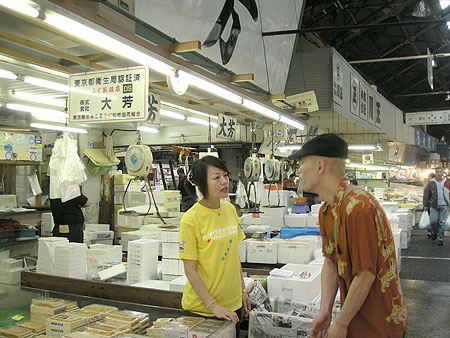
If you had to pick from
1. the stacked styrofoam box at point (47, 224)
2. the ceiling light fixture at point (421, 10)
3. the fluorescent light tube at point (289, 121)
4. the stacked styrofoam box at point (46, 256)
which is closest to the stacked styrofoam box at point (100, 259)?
the stacked styrofoam box at point (46, 256)

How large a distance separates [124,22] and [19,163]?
716cm

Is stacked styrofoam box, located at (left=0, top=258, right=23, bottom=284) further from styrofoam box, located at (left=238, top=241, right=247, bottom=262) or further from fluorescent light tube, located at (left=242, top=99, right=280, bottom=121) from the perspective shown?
fluorescent light tube, located at (left=242, top=99, right=280, bottom=121)

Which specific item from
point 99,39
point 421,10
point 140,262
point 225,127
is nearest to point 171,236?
point 140,262

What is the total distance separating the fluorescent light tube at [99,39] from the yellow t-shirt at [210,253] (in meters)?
1.36

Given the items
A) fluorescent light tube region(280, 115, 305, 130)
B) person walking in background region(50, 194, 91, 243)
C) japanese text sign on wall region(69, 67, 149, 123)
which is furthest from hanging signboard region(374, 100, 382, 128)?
japanese text sign on wall region(69, 67, 149, 123)

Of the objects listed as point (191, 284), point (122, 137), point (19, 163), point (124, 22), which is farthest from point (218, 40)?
point (122, 137)

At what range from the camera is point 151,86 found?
577 cm

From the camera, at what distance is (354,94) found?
11.9m

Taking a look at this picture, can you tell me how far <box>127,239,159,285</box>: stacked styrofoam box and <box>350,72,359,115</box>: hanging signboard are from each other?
27.8ft

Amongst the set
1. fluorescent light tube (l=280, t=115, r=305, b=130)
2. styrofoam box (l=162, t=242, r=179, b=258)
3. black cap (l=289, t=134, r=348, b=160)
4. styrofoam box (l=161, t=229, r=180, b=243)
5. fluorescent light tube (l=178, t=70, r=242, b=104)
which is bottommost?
styrofoam box (l=162, t=242, r=179, b=258)

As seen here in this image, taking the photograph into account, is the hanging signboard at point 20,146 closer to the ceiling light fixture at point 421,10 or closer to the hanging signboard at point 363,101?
the hanging signboard at point 363,101

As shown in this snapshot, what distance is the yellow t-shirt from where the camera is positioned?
2832 millimetres

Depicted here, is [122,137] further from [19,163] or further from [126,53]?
[126,53]

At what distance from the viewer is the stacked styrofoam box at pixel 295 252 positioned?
517 cm
